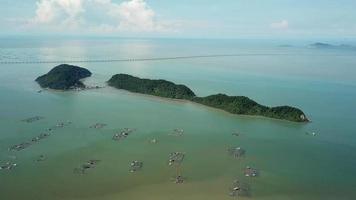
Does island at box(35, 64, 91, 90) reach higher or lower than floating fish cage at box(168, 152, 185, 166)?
higher

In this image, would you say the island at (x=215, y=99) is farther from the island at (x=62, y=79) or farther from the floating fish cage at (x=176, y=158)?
the floating fish cage at (x=176, y=158)

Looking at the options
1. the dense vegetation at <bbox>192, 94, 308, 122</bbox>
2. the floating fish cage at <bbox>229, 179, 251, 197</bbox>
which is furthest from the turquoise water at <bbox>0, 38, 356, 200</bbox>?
the dense vegetation at <bbox>192, 94, 308, 122</bbox>

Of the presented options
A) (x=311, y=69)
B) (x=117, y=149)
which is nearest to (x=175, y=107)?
(x=117, y=149)

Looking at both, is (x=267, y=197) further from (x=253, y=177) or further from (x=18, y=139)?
(x=18, y=139)

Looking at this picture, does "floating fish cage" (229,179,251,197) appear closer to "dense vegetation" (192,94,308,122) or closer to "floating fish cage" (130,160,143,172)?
"floating fish cage" (130,160,143,172)

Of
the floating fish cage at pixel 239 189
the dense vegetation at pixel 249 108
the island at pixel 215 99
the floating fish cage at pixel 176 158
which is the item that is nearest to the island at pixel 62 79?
the island at pixel 215 99

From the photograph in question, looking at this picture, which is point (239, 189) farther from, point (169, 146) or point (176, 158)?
point (169, 146)

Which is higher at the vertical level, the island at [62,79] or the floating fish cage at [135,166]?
the island at [62,79]
